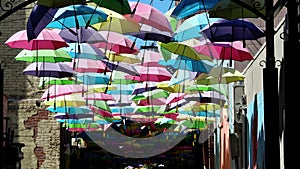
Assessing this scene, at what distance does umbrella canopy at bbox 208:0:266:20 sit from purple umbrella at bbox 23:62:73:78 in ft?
20.5

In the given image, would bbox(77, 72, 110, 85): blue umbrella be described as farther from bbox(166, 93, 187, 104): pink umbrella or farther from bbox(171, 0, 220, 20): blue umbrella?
bbox(171, 0, 220, 20): blue umbrella

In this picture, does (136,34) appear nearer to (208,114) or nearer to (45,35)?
(45,35)

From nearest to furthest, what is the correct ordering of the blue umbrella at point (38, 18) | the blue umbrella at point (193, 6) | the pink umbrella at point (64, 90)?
the blue umbrella at point (193, 6) → the blue umbrella at point (38, 18) → the pink umbrella at point (64, 90)

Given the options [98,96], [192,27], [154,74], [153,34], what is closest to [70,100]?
[98,96]

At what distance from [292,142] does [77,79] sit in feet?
35.4

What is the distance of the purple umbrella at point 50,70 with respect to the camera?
15.4m

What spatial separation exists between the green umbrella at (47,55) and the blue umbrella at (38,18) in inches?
116

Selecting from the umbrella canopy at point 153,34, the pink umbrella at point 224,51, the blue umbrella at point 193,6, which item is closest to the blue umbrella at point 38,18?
the umbrella canopy at point 153,34

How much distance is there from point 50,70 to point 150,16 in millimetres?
3919

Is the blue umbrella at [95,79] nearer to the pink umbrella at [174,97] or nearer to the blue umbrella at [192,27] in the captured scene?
the pink umbrella at [174,97]

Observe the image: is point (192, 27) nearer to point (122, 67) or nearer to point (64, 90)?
point (122, 67)

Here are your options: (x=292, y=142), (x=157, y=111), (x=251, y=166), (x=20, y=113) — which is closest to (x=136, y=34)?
(x=251, y=166)

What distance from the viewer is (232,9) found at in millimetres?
9711

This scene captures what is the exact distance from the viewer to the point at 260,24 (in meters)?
18.0
